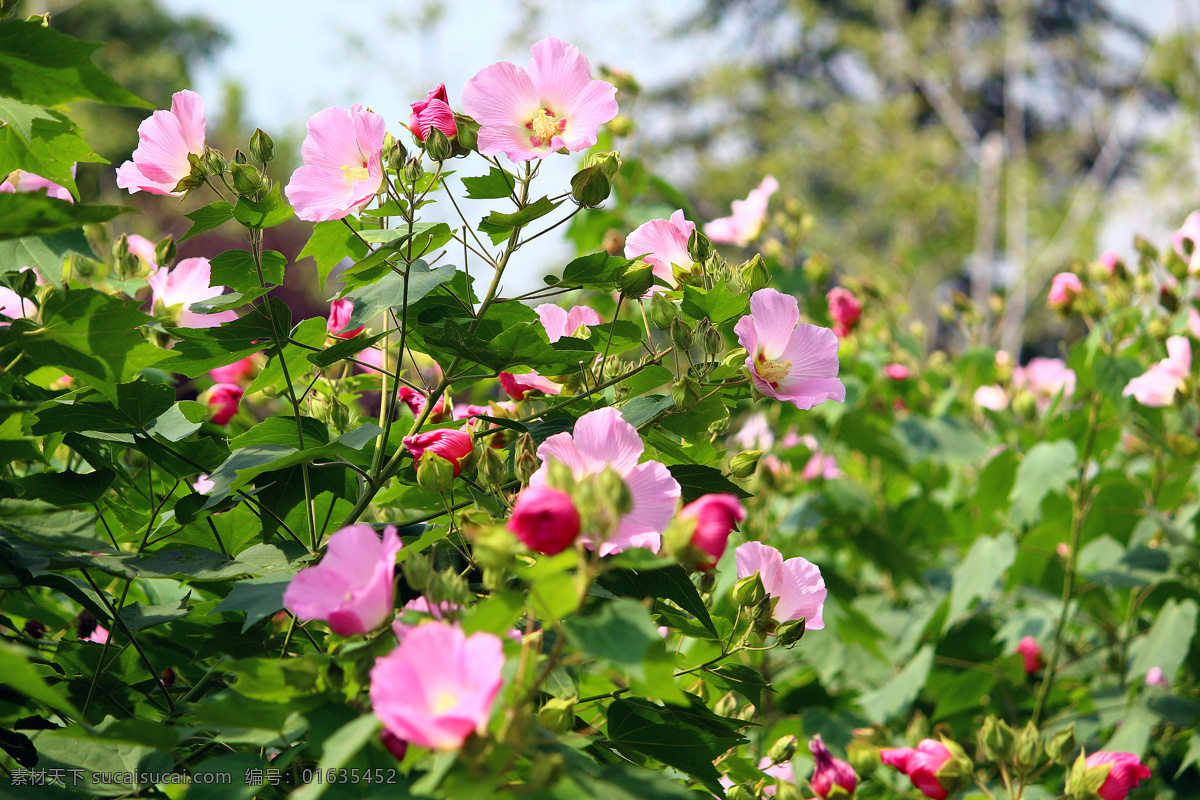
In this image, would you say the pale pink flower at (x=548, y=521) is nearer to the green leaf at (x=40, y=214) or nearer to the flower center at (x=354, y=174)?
the green leaf at (x=40, y=214)

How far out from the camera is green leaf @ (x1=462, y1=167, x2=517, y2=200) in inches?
43.1

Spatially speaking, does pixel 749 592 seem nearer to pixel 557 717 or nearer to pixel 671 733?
pixel 671 733

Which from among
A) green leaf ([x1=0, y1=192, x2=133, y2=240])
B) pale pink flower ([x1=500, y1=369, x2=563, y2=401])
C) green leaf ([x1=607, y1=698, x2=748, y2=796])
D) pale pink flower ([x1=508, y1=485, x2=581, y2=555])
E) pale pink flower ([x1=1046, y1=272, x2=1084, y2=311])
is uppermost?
green leaf ([x1=0, y1=192, x2=133, y2=240])

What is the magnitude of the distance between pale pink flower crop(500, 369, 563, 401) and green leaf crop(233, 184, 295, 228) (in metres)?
0.32

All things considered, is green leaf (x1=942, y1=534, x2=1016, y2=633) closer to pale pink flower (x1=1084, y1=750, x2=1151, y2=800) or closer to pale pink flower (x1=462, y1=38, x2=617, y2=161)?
pale pink flower (x1=1084, y1=750, x2=1151, y2=800)

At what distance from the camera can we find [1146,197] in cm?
1162

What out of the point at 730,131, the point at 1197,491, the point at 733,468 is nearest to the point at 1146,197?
the point at 730,131

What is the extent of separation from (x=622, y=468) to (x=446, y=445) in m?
0.21

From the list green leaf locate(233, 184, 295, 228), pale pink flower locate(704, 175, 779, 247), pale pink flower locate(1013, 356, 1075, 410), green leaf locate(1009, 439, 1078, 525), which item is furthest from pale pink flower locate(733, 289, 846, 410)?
pale pink flower locate(1013, 356, 1075, 410)

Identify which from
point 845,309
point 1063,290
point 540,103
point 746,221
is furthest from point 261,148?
point 1063,290

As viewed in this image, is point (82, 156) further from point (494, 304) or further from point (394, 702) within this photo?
point (394, 702)

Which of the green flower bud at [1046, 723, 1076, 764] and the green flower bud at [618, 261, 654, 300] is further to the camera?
the green flower bud at [1046, 723, 1076, 764]

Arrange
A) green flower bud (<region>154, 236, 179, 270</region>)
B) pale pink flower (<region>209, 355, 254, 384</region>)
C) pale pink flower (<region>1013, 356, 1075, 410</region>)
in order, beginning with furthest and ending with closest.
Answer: pale pink flower (<region>1013, 356, 1075, 410</region>), pale pink flower (<region>209, 355, 254, 384</region>), green flower bud (<region>154, 236, 179, 270</region>)

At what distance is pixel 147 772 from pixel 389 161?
26.1 inches
